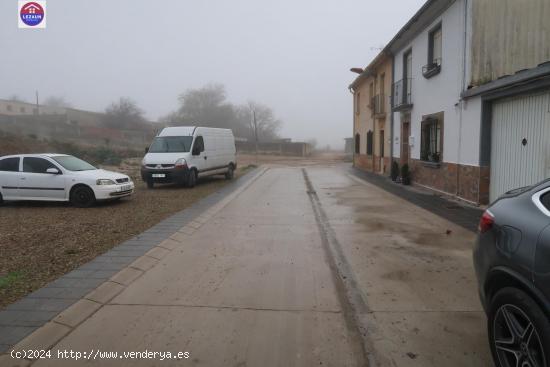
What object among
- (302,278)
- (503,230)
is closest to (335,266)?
(302,278)

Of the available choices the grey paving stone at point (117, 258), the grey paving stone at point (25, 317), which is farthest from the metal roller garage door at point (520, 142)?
the grey paving stone at point (25, 317)

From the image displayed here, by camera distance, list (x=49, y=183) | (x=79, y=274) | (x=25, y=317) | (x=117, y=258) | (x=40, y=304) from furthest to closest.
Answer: (x=49, y=183)
(x=117, y=258)
(x=79, y=274)
(x=40, y=304)
(x=25, y=317)

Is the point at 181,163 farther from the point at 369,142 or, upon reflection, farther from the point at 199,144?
the point at 369,142

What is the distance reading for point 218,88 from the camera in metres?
91.7

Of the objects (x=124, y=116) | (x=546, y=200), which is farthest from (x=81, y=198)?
(x=124, y=116)

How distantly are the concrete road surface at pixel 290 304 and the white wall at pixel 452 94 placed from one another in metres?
4.65

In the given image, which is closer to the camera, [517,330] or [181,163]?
[517,330]

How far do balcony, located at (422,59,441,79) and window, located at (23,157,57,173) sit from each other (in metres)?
11.4

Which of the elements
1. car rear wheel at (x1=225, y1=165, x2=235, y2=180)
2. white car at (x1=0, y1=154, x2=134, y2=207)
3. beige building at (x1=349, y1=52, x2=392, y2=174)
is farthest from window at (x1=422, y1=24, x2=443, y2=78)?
white car at (x1=0, y1=154, x2=134, y2=207)

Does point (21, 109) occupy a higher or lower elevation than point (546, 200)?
higher

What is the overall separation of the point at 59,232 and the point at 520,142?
9291mm

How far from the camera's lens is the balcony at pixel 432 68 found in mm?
13914

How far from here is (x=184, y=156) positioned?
629 inches

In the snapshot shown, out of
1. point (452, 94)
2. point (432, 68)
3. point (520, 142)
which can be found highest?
point (432, 68)
